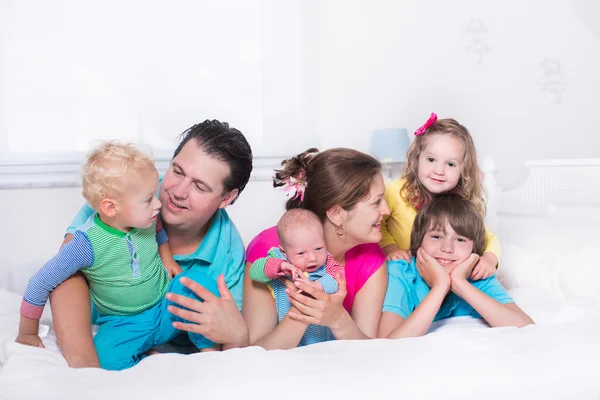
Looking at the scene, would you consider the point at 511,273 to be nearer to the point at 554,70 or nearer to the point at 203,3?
the point at 554,70

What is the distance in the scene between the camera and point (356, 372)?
1356 millimetres

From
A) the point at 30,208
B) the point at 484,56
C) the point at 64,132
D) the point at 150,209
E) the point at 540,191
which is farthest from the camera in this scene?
the point at 484,56

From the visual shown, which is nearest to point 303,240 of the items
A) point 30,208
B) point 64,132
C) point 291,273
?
point 291,273

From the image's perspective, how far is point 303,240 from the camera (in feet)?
5.86

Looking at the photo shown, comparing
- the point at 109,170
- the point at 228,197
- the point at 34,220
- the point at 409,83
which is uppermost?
the point at 409,83

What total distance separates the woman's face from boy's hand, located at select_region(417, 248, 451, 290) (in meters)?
0.18

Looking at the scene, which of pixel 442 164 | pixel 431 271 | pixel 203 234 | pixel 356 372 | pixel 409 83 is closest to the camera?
pixel 356 372

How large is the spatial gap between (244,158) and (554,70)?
114 inches

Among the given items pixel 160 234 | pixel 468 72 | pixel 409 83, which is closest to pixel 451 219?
pixel 160 234

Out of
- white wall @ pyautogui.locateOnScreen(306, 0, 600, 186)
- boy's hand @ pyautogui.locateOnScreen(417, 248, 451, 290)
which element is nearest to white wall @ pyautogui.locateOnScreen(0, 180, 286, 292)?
white wall @ pyautogui.locateOnScreen(306, 0, 600, 186)

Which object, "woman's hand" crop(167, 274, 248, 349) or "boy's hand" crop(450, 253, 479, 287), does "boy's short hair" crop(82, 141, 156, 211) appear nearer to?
"woman's hand" crop(167, 274, 248, 349)

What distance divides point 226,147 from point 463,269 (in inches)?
32.4

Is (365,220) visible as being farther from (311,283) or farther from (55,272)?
(55,272)

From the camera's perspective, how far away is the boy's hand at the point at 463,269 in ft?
6.42
